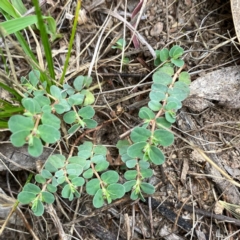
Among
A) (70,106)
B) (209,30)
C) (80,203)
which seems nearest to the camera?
(70,106)

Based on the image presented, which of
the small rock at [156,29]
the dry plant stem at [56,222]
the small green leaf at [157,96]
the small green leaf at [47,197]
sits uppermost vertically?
the small rock at [156,29]

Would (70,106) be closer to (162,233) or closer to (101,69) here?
(101,69)

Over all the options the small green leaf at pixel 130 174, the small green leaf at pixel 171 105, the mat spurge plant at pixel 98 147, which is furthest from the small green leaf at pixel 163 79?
the small green leaf at pixel 130 174

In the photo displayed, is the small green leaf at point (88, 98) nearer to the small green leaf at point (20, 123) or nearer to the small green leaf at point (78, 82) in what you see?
the small green leaf at point (78, 82)

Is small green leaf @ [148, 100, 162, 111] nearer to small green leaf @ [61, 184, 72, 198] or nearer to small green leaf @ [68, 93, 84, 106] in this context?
small green leaf @ [68, 93, 84, 106]

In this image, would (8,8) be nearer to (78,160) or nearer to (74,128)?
(74,128)

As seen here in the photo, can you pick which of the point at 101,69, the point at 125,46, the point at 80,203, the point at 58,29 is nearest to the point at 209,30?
the point at 125,46
